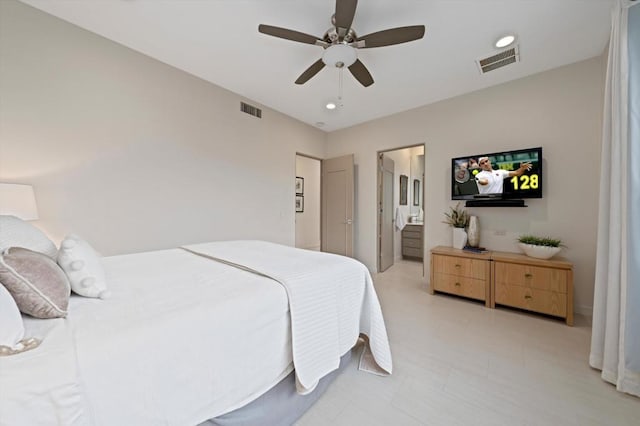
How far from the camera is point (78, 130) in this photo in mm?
2184

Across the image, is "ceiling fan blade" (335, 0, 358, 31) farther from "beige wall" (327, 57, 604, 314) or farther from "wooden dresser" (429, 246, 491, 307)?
"wooden dresser" (429, 246, 491, 307)

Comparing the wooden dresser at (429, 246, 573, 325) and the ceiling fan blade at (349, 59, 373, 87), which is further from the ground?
the ceiling fan blade at (349, 59, 373, 87)

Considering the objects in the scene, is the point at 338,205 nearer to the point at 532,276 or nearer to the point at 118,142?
the point at 532,276

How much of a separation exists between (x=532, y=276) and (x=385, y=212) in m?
2.33

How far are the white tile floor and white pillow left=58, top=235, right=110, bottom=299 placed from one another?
1.28 meters

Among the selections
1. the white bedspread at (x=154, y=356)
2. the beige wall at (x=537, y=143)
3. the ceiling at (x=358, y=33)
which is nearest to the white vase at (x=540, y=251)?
the beige wall at (x=537, y=143)

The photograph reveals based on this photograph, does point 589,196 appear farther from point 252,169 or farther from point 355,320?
point 252,169

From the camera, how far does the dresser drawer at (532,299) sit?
2.39m

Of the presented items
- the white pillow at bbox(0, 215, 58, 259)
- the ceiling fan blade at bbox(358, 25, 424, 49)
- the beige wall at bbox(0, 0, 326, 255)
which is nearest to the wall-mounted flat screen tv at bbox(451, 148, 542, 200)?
the ceiling fan blade at bbox(358, 25, 424, 49)

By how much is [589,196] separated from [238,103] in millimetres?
4327

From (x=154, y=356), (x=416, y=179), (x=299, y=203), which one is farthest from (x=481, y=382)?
(x=416, y=179)

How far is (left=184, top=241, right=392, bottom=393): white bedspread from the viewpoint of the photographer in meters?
1.24

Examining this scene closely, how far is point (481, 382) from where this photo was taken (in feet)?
5.23

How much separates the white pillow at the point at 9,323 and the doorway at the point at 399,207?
403cm
